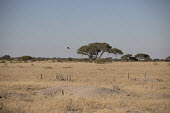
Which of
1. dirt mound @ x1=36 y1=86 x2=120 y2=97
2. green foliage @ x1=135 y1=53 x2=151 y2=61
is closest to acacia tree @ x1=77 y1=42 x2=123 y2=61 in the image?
green foliage @ x1=135 y1=53 x2=151 y2=61

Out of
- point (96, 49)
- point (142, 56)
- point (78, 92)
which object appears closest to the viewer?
point (78, 92)

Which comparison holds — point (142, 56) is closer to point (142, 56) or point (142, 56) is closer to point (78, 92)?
point (142, 56)

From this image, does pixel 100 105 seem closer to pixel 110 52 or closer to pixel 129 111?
pixel 129 111

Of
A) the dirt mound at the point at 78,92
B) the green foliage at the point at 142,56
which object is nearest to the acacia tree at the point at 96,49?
the green foliage at the point at 142,56

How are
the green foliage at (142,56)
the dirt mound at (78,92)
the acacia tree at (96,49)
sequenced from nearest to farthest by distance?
the dirt mound at (78,92), the acacia tree at (96,49), the green foliage at (142,56)

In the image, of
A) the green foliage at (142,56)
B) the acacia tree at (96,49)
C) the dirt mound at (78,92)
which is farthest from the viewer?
the green foliage at (142,56)

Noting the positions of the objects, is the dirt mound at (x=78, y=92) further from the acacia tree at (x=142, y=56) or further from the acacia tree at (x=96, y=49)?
the acacia tree at (x=142, y=56)

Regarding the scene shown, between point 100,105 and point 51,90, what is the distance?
16.9ft

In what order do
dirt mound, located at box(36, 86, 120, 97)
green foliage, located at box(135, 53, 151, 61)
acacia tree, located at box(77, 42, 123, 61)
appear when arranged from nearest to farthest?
dirt mound, located at box(36, 86, 120, 97) < acacia tree, located at box(77, 42, 123, 61) < green foliage, located at box(135, 53, 151, 61)

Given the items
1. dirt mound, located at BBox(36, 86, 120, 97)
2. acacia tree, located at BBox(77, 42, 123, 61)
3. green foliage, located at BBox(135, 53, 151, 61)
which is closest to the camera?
dirt mound, located at BBox(36, 86, 120, 97)

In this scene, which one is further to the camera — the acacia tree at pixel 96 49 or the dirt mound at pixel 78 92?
the acacia tree at pixel 96 49

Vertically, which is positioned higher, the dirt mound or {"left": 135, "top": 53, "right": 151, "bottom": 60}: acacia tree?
{"left": 135, "top": 53, "right": 151, "bottom": 60}: acacia tree

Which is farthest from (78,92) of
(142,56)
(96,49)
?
(142,56)

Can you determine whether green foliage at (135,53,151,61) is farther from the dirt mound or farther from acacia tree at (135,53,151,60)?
the dirt mound
